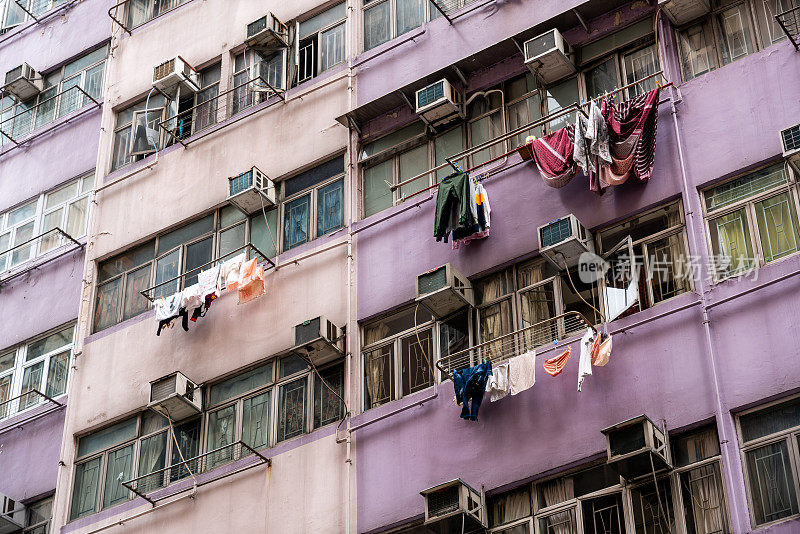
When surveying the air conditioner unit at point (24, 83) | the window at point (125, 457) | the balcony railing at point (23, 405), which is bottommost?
the window at point (125, 457)

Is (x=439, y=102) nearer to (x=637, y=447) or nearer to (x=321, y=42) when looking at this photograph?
(x=321, y=42)

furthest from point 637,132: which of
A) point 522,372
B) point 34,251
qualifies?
point 34,251

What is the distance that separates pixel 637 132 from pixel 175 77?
890 cm

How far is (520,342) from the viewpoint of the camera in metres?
16.0

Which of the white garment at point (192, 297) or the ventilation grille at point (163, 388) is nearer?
the ventilation grille at point (163, 388)

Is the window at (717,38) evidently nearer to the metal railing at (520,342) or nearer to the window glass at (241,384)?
the metal railing at (520,342)

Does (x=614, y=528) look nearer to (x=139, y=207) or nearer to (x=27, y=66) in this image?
(x=139, y=207)

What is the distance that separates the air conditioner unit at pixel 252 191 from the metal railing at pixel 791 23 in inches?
307

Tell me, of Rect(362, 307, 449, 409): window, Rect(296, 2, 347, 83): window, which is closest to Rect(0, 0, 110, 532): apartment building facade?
Rect(296, 2, 347, 83): window

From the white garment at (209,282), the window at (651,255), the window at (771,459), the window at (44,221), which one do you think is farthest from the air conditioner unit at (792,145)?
the window at (44,221)

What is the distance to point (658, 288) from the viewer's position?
15.2m

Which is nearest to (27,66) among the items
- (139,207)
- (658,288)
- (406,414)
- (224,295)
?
(139,207)

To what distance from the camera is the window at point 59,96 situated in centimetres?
2372

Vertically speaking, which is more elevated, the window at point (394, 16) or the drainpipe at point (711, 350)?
the window at point (394, 16)
